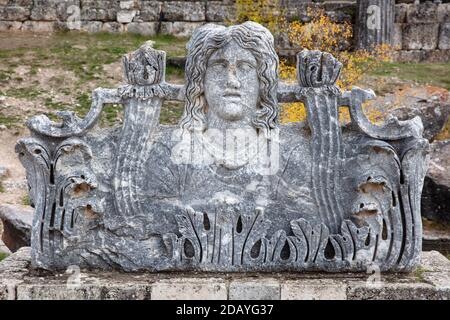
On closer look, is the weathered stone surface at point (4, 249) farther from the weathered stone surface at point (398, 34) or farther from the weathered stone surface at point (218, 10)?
the weathered stone surface at point (398, 34)

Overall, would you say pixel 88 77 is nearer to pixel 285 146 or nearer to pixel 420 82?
pixel 420 82

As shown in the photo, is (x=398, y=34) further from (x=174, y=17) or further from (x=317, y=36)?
(x=174, y=17)

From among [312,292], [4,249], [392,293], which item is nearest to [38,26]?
[4,249]

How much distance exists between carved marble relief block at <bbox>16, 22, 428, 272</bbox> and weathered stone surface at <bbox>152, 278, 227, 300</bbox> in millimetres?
341

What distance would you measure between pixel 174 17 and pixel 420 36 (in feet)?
20.4

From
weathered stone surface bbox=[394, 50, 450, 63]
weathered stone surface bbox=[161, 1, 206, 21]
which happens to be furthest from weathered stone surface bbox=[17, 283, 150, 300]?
weathered stone surface bbox=[394, 50, 450, 63]

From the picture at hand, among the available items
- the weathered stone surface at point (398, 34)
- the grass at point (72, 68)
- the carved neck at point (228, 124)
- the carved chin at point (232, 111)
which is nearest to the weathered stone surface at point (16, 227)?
the carved neck at point (228, 124)

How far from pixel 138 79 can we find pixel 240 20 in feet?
39.4

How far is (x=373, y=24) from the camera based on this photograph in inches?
760

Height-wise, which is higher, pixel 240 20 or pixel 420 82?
pixel 240 20

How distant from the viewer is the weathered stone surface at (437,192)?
10.2 metres

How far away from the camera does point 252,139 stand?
21.3 feet

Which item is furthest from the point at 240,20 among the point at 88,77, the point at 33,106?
the point at 33,106
